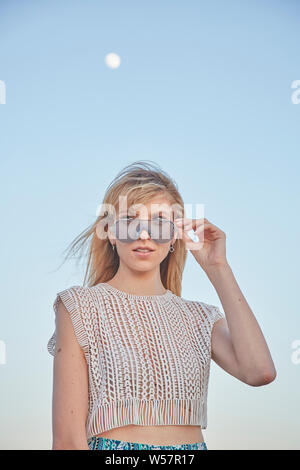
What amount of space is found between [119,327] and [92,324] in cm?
9

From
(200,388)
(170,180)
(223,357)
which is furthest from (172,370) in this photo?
(170,180)

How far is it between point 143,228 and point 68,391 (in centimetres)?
53

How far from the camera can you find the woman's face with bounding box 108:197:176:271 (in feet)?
5.84

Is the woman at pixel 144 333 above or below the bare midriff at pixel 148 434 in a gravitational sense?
above

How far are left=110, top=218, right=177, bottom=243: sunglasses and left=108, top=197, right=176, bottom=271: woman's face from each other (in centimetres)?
1

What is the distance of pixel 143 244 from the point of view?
1775mm

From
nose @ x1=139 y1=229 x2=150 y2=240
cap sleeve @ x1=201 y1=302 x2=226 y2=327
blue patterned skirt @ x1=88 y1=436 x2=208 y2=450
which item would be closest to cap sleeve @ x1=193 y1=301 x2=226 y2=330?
cap sleeve @ x1=201 y1=302 x2=226 y2=327

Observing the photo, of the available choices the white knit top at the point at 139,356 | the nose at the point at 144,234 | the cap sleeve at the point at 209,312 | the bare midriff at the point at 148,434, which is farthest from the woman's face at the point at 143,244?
the bare midriff at the point at 148,434

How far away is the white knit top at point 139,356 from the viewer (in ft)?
5.14

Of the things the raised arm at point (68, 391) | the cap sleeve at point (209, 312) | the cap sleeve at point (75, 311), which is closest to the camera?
the raised arm at point (68, 391)

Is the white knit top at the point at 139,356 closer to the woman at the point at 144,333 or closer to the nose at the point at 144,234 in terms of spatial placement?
the woman at the point at 144,333

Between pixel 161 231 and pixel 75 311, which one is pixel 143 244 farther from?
pixel 75 311

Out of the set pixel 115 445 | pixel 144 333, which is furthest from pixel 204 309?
pixel 115 445
